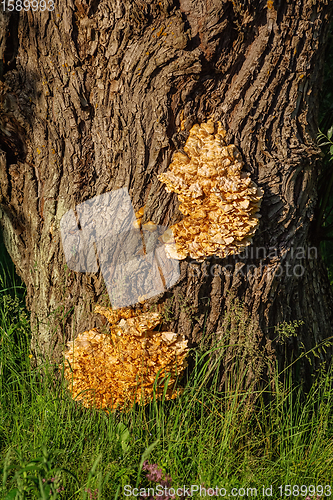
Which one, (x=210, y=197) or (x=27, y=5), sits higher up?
(x=27, y=5)

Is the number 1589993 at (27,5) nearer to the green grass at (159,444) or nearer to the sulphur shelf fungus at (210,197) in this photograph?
the sulphur shelf fungus at (210,197)

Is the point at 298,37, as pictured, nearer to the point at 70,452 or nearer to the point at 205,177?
the point at 205,177

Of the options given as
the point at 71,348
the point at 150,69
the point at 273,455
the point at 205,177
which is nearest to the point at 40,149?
the point at 150,69

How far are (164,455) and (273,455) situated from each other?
61cm

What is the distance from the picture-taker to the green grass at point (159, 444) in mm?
1567

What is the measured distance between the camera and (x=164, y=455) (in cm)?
165

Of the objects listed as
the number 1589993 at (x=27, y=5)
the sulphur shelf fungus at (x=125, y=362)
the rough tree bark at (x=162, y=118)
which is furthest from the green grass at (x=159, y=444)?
the number 1589993 at (x=27, y=5)

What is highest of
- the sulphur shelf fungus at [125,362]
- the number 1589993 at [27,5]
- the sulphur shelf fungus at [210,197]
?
the number 1589993 at [27,5]

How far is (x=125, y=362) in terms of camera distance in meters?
1.89

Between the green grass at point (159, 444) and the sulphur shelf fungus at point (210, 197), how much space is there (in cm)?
56

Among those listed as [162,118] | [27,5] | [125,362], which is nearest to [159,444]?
[125,362]

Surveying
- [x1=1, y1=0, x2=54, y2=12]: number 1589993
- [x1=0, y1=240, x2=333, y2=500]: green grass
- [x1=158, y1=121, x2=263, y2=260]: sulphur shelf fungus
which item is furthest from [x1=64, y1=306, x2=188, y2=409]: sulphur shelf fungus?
[x1=1, y1=0, x2=54, y2=12]: number 1589993

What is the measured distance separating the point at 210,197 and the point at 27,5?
1.30 meters

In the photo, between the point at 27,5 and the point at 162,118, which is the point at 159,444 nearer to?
the point at 162,118
